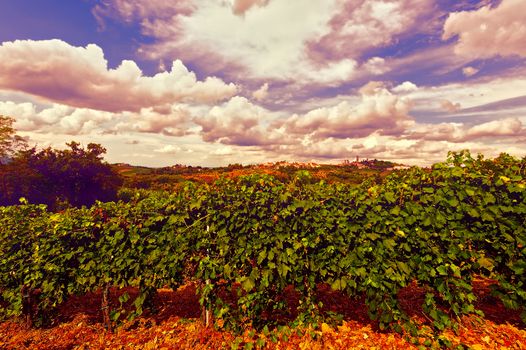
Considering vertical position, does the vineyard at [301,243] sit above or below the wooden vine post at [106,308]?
above

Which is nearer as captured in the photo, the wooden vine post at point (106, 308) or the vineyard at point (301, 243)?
the vineyard at point (301, 243)

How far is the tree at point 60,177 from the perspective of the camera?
37.6 meters

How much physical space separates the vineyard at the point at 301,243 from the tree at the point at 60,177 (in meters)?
38.0

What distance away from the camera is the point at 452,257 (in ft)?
16.3

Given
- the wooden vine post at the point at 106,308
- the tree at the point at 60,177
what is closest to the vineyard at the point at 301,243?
the wooden vine post at the point at 106,308

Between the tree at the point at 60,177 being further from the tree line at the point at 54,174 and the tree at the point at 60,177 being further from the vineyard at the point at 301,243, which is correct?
the vineyard at the point at 301,243

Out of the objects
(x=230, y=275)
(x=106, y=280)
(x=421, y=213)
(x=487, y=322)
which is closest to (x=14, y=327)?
(x=106, y=280)

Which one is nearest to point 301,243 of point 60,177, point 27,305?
point 27,305

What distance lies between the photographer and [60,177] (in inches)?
1686

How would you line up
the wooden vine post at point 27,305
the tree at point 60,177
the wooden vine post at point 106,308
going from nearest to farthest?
the wooden vine post at point 106,308, the wooden vine post at point 27,305, the tree at point 60,177

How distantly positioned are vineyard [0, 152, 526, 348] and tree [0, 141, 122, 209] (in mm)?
37958

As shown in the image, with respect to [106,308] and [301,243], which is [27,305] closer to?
[106,308]

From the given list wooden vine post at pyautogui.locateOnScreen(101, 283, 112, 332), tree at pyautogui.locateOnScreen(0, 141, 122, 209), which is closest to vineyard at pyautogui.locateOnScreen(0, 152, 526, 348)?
wooden vine post at pyautogui.locateOnScreen(101, 283, 112, 332)

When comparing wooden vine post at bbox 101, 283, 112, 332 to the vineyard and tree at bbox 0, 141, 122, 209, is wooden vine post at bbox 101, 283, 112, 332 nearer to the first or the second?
the vineyard
